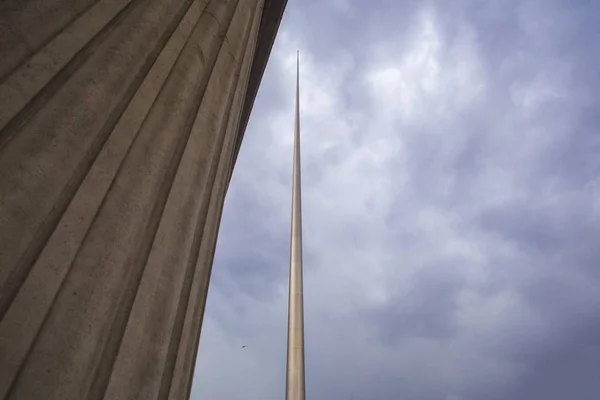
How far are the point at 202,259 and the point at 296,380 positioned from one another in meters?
14.1

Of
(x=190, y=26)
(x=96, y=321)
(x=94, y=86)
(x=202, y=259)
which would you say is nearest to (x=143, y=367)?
(x=96, y=321)

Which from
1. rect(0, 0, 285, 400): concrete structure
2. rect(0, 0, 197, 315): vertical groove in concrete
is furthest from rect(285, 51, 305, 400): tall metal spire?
rect(0, 0, 197, 315): vertical groove in concrete

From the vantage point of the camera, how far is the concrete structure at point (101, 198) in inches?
86.4

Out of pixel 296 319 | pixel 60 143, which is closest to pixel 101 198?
pixel 60 143

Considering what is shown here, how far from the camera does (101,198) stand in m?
2.71

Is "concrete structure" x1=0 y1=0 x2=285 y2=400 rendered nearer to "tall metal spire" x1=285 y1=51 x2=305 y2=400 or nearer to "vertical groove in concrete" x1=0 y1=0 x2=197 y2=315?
"vertical groove in concrete" x1=0 y1=0 x2=197 y2=315

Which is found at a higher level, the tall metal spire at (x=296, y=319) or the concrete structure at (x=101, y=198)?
the tall metal spire at (x=296, y=319)

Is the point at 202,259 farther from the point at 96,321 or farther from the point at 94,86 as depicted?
the point at 94,86

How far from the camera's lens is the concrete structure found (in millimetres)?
2195

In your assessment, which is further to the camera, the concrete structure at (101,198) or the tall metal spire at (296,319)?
the tall metal spire at (296,319)

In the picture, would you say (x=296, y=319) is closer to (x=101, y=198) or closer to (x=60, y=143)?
(x=101, y=198)

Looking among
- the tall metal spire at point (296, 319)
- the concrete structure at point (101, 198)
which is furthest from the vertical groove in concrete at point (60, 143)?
the tall metal spire at point (296, 319)

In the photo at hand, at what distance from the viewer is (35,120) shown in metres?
2.53

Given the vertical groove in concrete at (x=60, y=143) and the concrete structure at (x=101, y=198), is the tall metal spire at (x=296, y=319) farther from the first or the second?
the vertical groove in concrete at (x=60, y=143)
